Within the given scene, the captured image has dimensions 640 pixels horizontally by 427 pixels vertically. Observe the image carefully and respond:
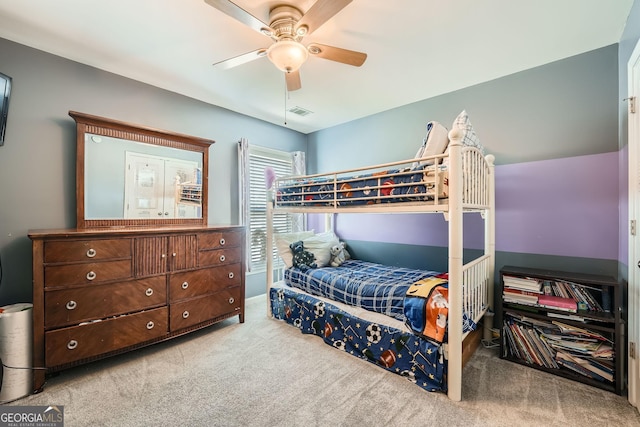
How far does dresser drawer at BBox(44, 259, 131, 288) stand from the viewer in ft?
5.94

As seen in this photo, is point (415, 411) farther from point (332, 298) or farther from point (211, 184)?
point (211, 184)

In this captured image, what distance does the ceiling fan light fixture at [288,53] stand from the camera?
5.57ft

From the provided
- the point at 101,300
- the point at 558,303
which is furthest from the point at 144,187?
the point at 558,303

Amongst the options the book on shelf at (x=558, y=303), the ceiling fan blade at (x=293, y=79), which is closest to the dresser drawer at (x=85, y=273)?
the ceiling fan blade at (x=293, y=79)

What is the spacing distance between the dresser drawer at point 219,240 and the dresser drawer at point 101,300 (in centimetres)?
45

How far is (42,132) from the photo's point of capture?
2.20 m

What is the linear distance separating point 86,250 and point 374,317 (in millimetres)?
2220

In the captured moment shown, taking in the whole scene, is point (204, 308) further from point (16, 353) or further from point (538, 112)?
point (538, 112)

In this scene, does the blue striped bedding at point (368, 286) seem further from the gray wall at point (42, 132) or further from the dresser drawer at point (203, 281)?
the gray wall at point (42, 132)

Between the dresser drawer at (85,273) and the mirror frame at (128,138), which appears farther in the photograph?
the mirror frame at (128,138)

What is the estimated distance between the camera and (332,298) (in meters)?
2.54

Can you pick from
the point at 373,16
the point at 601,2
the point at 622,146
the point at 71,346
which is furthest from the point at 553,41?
the point at 71,346

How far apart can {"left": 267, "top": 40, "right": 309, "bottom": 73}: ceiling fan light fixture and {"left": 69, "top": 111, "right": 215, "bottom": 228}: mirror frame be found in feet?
5.25

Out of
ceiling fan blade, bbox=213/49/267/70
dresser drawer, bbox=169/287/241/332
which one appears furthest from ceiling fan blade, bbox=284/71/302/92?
dresser drawer, bbox=169/287/241/332
